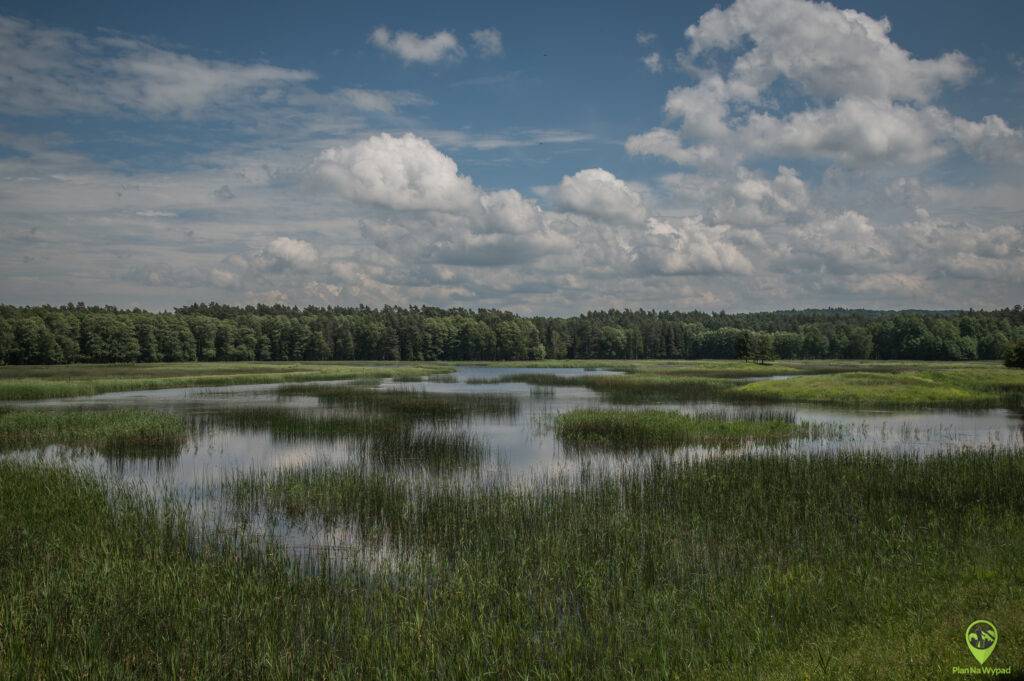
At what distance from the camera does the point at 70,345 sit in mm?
Answer: 117812

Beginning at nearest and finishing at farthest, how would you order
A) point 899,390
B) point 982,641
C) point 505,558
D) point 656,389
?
point 982,641
point 505,558
point 899,390
point 656,389

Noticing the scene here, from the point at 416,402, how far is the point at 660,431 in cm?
2373

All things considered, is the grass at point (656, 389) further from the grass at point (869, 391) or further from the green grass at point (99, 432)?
the green grass at point (99, 432)

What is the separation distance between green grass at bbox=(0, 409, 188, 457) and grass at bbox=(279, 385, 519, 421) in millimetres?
13081

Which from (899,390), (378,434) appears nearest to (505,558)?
(378,434)

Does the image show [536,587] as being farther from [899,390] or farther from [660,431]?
[899,390]

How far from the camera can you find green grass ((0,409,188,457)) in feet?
103

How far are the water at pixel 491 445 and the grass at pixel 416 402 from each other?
2.02m

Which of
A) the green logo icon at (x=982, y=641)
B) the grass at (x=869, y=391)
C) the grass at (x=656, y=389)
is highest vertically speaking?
the green logo icon at (x=982, y=641)

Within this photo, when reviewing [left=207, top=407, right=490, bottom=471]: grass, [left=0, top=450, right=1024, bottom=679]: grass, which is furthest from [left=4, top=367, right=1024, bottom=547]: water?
[left=0, top=450, right=1024, bottom=679]: grass

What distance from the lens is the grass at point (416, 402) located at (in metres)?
45.6

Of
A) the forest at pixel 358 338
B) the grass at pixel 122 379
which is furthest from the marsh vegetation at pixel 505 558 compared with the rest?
the forest at pixel 358 338

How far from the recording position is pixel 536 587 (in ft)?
43.5

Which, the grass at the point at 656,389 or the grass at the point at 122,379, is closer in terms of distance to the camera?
the grass at the point at 656,389
